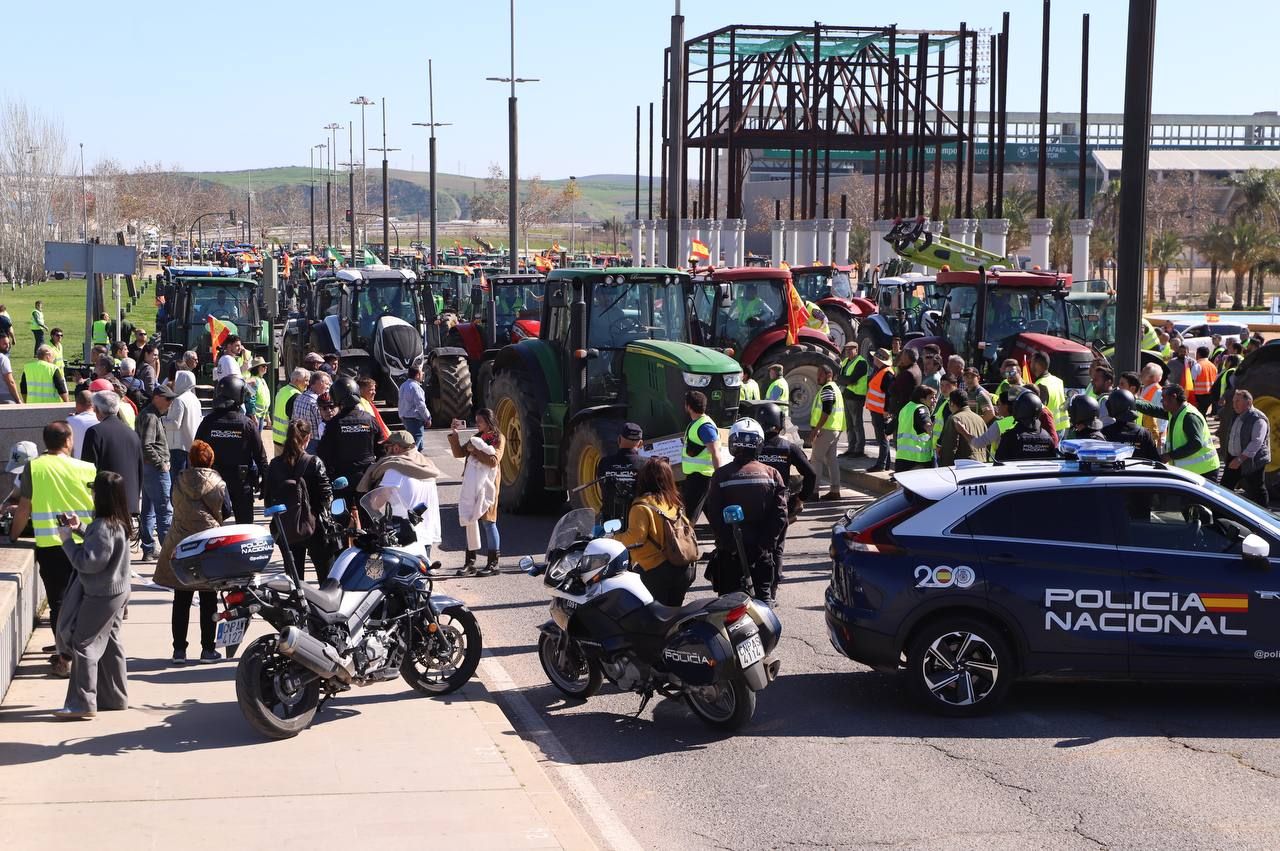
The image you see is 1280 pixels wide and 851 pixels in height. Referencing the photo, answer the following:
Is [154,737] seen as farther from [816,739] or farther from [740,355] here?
[740,355]

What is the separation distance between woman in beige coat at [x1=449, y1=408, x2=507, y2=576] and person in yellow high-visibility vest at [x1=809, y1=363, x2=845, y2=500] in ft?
15.6

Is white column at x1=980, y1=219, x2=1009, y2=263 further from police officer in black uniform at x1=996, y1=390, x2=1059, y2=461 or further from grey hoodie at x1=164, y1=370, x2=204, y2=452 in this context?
grey hoodie at x1=164, y1=370, x2=204, y2=452

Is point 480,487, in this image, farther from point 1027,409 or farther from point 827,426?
point 827,426

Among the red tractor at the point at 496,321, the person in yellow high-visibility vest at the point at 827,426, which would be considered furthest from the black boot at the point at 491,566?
the red tractor at the point at 496,321

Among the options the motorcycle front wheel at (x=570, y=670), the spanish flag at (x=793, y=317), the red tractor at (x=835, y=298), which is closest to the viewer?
the motorcycle front wheel at (x=570, y=670)

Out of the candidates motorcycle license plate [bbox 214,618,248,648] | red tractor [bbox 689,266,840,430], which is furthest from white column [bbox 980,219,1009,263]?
motorcycle license plate [bbox 214,618,248,648]

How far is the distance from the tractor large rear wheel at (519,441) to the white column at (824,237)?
143 feet

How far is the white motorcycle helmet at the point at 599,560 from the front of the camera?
9.56m

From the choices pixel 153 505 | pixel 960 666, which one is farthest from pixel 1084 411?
pixel 153 505

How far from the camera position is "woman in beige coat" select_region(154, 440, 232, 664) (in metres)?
10.7

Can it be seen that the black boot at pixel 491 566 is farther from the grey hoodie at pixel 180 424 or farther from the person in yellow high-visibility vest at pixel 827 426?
the person in yellow high-visibility vest at pixel 827 426

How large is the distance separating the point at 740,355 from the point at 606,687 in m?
14.4

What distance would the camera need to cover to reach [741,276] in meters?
25.0

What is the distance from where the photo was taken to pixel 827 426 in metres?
18.0
